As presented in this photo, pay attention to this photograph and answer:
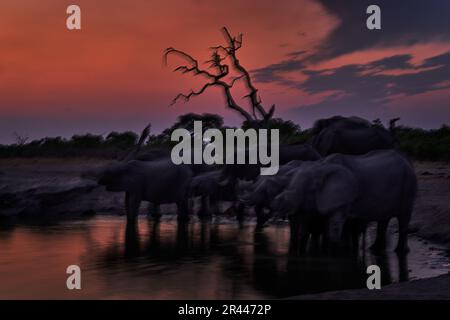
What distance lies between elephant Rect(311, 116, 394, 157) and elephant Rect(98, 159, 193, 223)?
3475mm

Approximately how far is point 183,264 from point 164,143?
Result: 30852 millimetres

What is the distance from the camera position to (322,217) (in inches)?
397

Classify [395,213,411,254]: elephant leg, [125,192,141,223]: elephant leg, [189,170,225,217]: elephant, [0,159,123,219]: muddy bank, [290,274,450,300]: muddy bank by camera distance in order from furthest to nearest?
[0,159,123,219]: muddy bank
[189,170,225,217]: elephant
[125,192,141,223]: elephant leg
[395,213,411,254]: elephant leg
[290,274,450,300]: muddy bank

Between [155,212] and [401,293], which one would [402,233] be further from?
[155,212]

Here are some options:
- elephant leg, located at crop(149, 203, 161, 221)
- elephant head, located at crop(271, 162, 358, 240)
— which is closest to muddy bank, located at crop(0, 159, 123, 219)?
elephant leg, located at crop(149, 203, 161, 221)

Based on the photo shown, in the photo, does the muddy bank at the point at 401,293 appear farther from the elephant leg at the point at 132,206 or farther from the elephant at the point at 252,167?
the elephant leg at the point at 132,206

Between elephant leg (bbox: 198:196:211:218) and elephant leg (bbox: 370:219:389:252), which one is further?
elephant leg (bbox: 198:196:211:218)

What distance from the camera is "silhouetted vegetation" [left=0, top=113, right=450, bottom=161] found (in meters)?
26.7

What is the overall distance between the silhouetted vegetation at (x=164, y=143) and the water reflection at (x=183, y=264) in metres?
7.96

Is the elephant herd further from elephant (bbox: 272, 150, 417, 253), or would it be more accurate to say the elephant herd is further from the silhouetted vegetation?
the silhouetted vegetation

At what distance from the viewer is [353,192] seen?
31.8ft

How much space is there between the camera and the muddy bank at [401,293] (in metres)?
6.04

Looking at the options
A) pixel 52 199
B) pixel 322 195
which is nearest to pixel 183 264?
pixel 322 195
